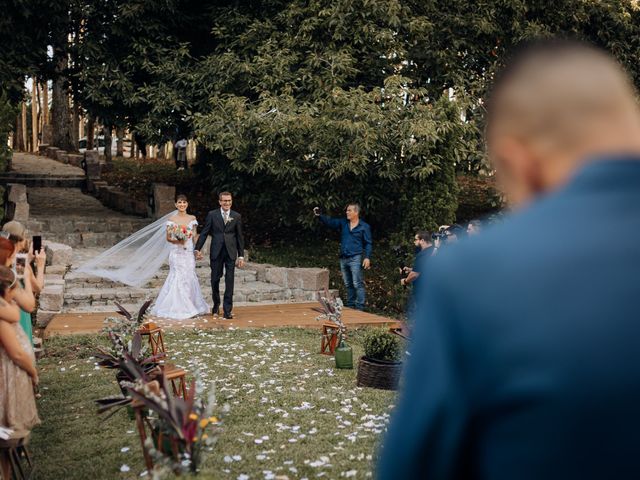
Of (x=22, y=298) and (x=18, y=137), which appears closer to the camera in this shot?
(x=22, y=298)

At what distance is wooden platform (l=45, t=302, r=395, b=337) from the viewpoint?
13484 mm

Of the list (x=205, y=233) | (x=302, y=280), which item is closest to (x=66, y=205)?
(x=302, y=280)

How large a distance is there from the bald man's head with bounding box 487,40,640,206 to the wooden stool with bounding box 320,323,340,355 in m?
10.3

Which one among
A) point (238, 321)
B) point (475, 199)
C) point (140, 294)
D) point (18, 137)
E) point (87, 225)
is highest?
point (18, 137)

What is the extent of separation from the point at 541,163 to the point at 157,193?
1997cm

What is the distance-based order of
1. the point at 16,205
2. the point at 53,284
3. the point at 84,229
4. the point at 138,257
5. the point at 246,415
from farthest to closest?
the point at 84,229 < the point at 16,205 < the point at 138,257 < the point at 53,284 < the point at 246,415

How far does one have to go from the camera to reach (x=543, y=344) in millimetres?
1168

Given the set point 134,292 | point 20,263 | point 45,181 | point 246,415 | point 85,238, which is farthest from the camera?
point 45,181

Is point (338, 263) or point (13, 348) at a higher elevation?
point (338, 263)

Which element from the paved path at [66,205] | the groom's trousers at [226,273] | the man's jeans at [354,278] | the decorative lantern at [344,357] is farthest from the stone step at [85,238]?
the decorative lantern at [344,357]

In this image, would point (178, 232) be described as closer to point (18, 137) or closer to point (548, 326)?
point (548, 326)

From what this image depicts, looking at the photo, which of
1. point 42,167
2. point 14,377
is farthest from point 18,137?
point 14,377

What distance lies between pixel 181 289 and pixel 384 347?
559 cm

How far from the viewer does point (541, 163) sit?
1.35 meters
